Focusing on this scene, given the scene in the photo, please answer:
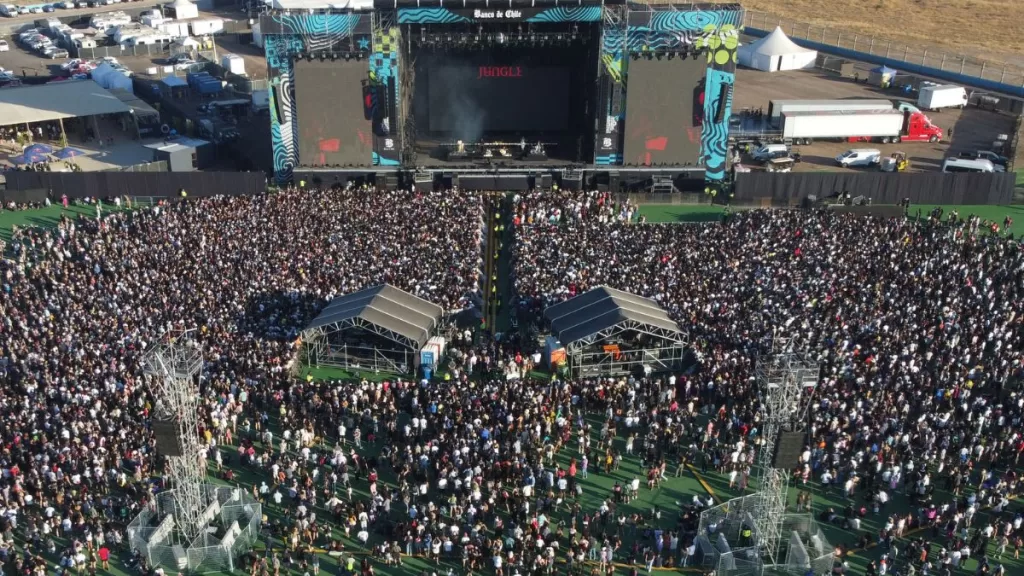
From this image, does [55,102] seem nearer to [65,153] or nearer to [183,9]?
[65,153]

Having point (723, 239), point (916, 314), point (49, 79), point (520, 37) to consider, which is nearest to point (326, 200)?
point (520, 37)

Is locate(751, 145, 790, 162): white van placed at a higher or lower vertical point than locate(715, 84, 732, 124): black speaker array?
lower

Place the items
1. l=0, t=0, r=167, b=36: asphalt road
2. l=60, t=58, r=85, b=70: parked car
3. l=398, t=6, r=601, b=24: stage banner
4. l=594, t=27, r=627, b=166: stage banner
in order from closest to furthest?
l=398, t=6, r=601, b=24: stage banner < l=594, t=27, r=627, b=166: stage banner < l=60, t=58, r=85, b=70: parked car < l=0, t=0, r=167, b=36: asphalt road

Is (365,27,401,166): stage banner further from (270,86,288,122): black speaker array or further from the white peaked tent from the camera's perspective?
the white peaked tent

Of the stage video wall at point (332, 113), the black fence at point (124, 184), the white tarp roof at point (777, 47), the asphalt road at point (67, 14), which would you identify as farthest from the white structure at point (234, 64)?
the white tarp roof at point (777, 47)

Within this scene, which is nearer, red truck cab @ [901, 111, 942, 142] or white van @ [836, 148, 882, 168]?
white van @ [836, 148, 882, 168]

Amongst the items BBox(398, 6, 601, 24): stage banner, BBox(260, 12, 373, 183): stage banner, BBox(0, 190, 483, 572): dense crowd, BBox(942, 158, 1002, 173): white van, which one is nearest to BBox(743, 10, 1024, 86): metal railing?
BBox(942, 158, 1002, 173): white van

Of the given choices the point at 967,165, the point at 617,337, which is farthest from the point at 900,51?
the point at 617,337
